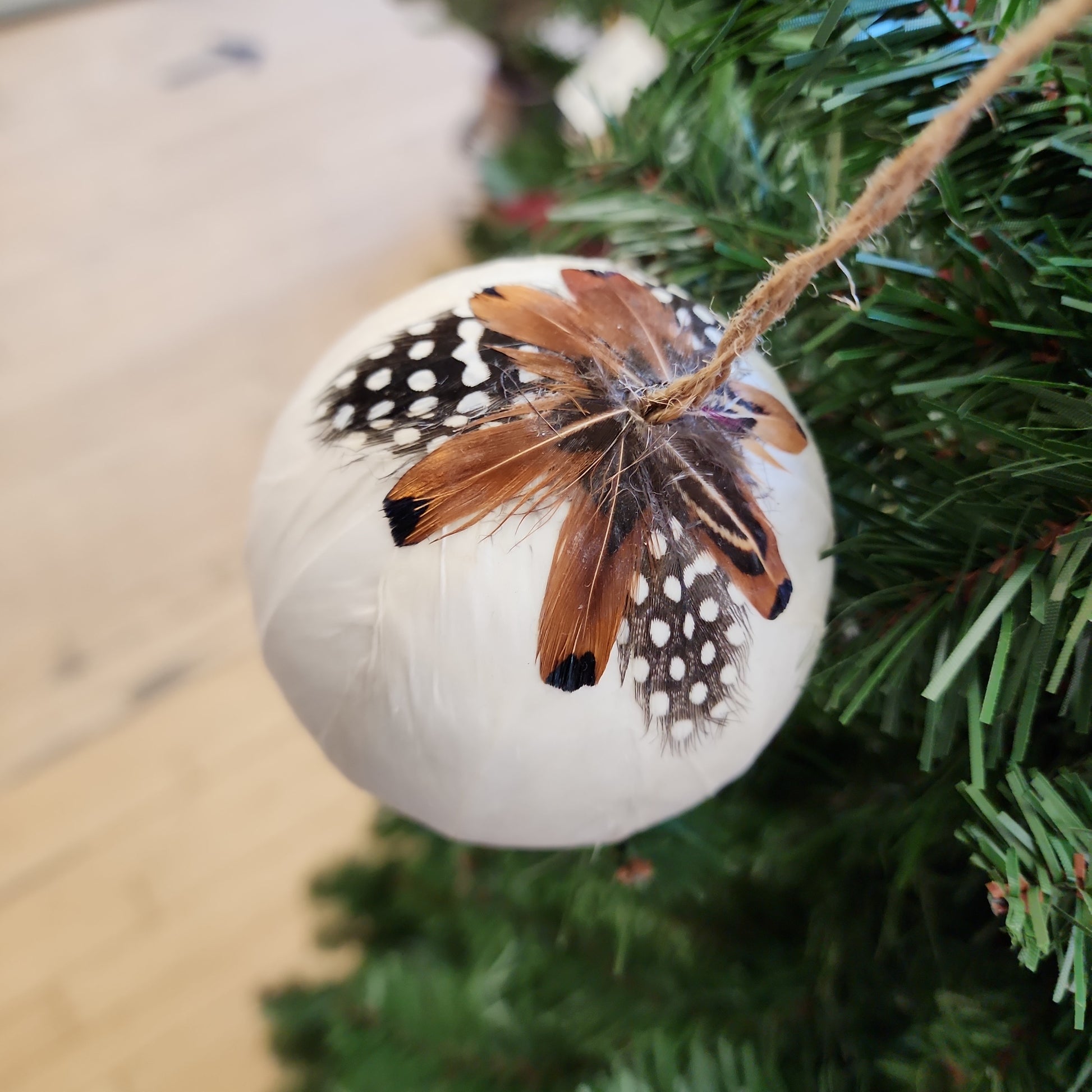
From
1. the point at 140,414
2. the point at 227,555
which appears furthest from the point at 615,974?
the point at 140,414

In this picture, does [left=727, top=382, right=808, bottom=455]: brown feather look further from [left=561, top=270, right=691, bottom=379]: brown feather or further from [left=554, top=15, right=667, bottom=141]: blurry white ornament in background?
[left=554, top=15, right=667, bottom=141]: blurry white ornament in background

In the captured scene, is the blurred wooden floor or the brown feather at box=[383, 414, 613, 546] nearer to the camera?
the brown feather at box=[383, 414, 613, 546]

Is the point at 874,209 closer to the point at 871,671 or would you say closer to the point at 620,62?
the point at 871,671

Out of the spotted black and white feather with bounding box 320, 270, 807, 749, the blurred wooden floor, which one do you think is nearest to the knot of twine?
the spotted black and white feather with bounding box 320, 270, 807, 749

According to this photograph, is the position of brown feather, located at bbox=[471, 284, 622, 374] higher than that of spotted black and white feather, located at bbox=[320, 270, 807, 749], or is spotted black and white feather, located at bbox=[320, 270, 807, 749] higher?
brown feather, located at bbox=[471, 284, 622, 374]

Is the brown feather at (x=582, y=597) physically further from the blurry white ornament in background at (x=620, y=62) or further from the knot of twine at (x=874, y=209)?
the blurry white ornament in background at (x=620, y=62)

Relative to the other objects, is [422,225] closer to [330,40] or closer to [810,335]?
[330,40]

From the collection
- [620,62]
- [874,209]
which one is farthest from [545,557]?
[620,62]

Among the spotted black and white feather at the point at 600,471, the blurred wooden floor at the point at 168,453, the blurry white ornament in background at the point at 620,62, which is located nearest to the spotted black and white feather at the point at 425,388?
the spotted black and white feather at the point at 600,471
